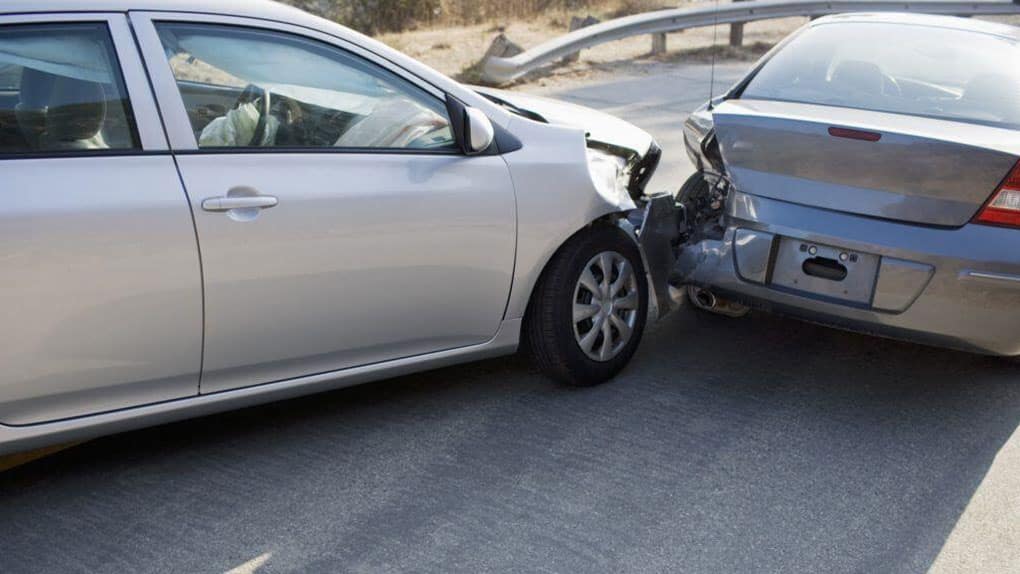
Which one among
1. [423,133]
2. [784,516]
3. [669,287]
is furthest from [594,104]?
[784,516]

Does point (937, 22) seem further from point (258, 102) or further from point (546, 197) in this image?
point (258, 102)

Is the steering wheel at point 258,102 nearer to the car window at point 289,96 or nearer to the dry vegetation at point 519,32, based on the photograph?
the car window at point 289,96

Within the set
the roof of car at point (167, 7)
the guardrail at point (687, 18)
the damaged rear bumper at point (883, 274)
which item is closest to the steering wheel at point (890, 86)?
the damaged rear bumper at point (883, 274)

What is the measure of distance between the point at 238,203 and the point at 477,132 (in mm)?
1009

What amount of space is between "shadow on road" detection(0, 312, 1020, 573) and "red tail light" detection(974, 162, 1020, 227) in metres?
0.86

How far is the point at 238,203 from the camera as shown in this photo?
405cm

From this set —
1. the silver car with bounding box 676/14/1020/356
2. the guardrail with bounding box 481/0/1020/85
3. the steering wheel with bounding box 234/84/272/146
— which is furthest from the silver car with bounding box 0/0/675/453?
the guardrail with bounding box 481/0/1020/85

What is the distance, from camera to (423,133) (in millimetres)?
4645

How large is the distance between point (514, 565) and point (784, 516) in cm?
96

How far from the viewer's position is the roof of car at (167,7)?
12.7 ft

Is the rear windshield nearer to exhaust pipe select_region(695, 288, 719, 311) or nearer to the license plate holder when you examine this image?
the license plate holder

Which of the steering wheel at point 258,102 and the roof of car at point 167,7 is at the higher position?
the roof of car at point 167,7

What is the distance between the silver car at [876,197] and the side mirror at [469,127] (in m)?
1.15

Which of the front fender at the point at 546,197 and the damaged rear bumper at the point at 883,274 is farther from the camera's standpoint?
the front fender at the point at 546,197
